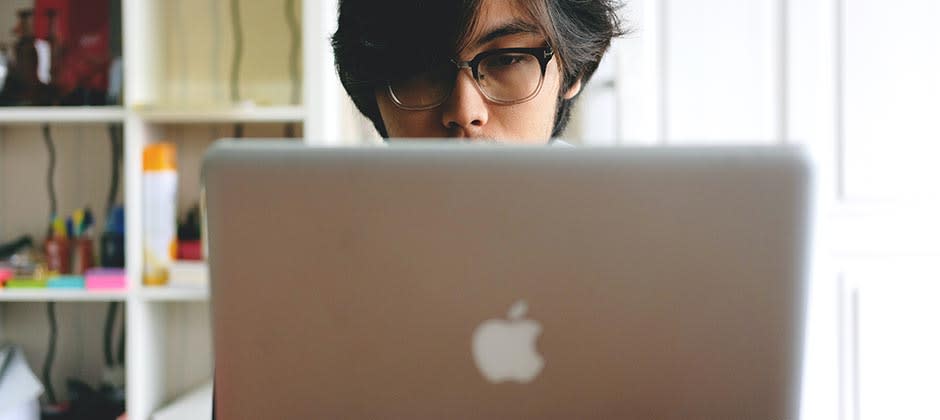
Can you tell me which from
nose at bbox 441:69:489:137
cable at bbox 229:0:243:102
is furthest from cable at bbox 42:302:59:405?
nose at bbox 441:69:489:137

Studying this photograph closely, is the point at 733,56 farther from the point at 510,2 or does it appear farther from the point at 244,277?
the point at 244,277

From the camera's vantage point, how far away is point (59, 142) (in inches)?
71.3

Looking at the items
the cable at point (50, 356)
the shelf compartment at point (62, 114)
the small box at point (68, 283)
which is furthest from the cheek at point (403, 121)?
the cable at point (50, 356)

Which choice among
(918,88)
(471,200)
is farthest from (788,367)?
(918,88)

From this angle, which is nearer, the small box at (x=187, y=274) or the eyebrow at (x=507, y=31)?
the eyebrow at (x=507, y=31)

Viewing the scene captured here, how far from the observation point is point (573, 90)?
110 cm

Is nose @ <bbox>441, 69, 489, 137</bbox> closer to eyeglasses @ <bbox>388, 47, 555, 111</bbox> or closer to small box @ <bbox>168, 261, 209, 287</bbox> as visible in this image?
eyeglasses @ <bbox>388, 47, 555, 111</bbox>

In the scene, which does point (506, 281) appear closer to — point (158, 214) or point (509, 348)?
point (509, 348)

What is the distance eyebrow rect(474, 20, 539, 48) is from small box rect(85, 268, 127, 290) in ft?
3.77

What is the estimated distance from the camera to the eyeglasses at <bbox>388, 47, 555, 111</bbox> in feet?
3.06

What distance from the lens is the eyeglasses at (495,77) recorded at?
932 millimetres

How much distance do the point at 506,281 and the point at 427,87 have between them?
572 mm

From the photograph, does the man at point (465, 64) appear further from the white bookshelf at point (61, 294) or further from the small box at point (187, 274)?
the white bookshelf at point (61, 294)

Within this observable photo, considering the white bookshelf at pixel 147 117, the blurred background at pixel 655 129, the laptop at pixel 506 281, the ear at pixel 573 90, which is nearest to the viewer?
the laptop at pixel 506 281
